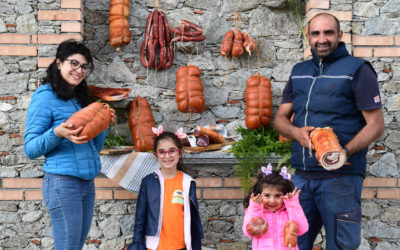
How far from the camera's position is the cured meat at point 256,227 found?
273 cm

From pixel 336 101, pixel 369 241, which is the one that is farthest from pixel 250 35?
pixel 369 241

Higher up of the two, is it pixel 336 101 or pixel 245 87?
pixel 245 87

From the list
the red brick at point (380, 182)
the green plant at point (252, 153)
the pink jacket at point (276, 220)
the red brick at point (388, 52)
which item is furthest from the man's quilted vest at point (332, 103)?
the red brick at point (388, 52)

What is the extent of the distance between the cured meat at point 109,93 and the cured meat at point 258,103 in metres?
1.36

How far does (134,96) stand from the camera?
4.93 metres

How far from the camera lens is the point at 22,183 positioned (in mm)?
4402

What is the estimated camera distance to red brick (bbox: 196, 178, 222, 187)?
459cm

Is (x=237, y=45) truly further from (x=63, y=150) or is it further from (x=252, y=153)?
(x=63, y=150)

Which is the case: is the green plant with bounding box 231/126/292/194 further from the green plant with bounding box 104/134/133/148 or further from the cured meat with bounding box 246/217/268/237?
the cured meat with bounding box 246/217/268/237

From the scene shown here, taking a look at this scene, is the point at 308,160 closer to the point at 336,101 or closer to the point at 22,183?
the point at 336,101

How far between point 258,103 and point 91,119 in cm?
225

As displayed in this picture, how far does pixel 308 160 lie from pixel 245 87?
85.0 inches

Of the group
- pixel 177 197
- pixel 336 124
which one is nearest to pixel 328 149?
pixel 336 124

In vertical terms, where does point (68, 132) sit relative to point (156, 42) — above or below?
below
